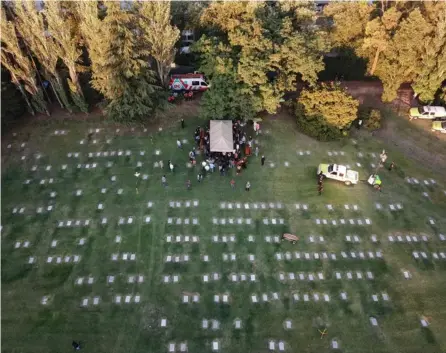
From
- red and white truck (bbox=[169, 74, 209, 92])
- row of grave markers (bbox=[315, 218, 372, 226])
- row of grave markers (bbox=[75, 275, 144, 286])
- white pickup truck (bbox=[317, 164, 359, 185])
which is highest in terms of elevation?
red and white truck (bbox=[169, 74, 209, 92])

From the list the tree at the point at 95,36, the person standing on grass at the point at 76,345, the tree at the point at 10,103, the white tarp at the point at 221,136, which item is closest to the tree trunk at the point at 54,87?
the tree at the point at 10,103

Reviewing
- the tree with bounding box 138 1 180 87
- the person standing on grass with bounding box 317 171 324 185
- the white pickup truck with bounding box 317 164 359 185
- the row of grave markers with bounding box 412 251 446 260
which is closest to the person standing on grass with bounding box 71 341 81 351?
the person standing on grass with bounding box 317 171 324 185

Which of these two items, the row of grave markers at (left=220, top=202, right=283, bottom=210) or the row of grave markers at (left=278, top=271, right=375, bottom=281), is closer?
the row of grave markers at (left=278, top=271, right=375, bottom=281)

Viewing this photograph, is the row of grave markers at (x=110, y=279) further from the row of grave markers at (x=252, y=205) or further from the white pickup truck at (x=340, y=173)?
the white pickup truck at (x=340, y=173)

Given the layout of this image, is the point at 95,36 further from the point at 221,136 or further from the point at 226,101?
the point at 221,136

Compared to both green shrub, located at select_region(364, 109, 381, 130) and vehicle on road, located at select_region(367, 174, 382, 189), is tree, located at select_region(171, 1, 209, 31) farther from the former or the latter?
vehicle on road, located at select_region(367, 174, 382, 189)
